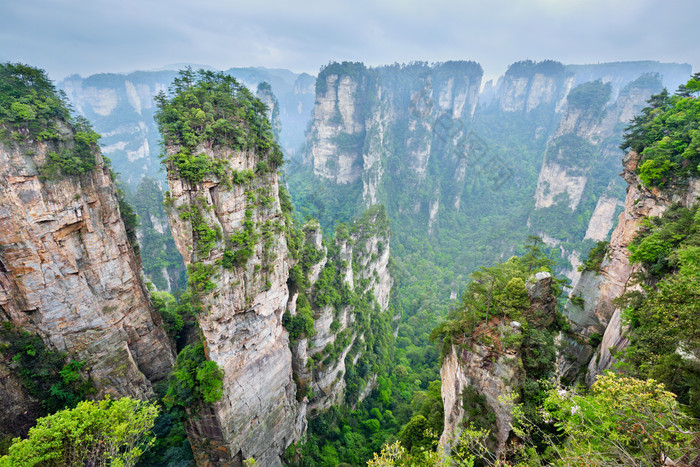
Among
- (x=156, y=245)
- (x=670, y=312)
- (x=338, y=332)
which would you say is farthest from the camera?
(x=156, y=245)

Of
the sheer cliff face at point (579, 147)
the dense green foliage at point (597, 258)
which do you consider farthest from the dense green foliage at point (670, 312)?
the sheer cliff face at point (579, 147)

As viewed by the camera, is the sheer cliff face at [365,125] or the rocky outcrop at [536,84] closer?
the sheer cliff face at [365,125]

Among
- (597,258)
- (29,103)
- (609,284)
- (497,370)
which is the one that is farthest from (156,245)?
(609,284)

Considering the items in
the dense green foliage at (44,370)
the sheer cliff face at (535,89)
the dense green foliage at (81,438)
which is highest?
the sheer cliff face at (535,89)

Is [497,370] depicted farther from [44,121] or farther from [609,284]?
[44,121]

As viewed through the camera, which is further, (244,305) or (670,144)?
(244,305)

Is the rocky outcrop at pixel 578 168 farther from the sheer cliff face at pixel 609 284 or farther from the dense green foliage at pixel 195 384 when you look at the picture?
the dense green foliage at pixel 195 384

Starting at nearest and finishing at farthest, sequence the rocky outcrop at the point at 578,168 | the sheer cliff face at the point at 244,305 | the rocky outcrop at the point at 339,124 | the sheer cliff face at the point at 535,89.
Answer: the sheer cliff face at the point at 244,305, the rocky outcrop at the point at 578,168, the rocky outcrop at the point at 339,124, the sheer cliff face at the point at 535,89

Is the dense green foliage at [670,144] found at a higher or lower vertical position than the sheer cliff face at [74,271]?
higher
